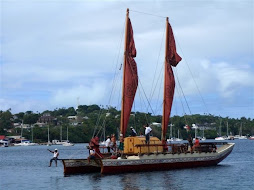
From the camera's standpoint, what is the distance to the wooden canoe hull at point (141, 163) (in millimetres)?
46812

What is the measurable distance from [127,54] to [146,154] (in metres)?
9.59

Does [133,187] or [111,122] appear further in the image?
[111,122]

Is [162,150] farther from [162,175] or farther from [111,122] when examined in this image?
[111,122]

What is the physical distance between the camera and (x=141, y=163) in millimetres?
48656

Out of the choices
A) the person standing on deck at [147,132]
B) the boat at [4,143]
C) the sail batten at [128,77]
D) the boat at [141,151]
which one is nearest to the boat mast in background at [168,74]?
the boat at [141,151]

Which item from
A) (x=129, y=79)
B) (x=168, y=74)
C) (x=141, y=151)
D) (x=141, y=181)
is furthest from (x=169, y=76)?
(x=141, y=181)

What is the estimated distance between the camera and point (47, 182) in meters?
45.4

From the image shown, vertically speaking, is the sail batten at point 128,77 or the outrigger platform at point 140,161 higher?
the sail batten at point 128,77

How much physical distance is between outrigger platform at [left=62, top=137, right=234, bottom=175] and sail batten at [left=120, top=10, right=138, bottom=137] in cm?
262

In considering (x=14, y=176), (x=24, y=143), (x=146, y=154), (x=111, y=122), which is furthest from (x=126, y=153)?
(x=24, y=143)

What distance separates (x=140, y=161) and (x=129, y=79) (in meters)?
7.85

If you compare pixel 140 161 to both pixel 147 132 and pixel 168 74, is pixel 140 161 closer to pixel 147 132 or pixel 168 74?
pixel 147 132

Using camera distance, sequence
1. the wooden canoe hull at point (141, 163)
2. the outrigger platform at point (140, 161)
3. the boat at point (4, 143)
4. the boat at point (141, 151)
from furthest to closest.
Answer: the boat at point (4, 143)
the boat at point (141, 151)
the outrigger platform at point (140, 161)
the wooden canoe hull at point (141, 163)

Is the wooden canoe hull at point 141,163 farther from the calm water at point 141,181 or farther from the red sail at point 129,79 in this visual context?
the red sail at point 129,79
